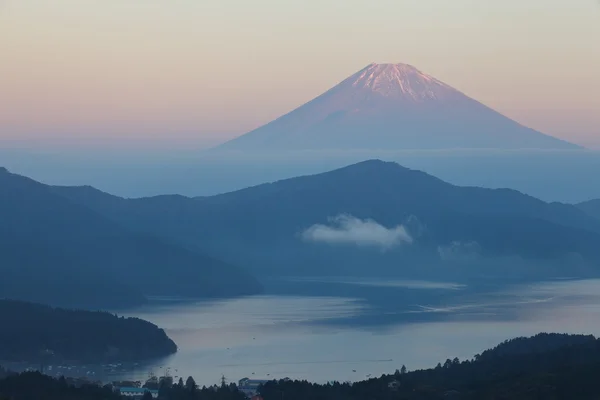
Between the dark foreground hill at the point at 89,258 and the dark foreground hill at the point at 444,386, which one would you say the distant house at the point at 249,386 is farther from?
the dark foreground hill at the point at 89,258

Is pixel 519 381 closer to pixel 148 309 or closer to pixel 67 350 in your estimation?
pixel 67 350

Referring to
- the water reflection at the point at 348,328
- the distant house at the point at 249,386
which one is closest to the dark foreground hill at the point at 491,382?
the distant house at the point at 249,386

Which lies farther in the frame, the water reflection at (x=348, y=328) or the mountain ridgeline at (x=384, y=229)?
the mountain ridgeline at (x=384, y=229)

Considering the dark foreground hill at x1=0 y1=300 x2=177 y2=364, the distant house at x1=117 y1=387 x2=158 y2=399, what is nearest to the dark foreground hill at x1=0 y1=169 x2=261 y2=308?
the dark foreground hill at x1=0 y1=300 x2=177 y2=364

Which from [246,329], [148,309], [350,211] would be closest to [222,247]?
[350,211]

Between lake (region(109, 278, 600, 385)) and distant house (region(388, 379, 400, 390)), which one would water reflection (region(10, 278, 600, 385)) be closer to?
lake (region(109, 278, 600, 385))

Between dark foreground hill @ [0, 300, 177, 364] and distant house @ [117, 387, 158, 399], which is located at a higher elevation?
dark foreground hill @ [0, 300, 177, 364]
